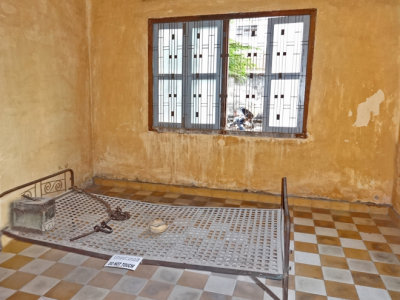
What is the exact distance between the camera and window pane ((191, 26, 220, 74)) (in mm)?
4508

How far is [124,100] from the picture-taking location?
4961 mm

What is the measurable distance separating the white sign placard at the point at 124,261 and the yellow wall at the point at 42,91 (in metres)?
1.99

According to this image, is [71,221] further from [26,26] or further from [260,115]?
[260,115]

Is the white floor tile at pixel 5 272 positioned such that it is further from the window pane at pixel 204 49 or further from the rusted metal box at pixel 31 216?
the window pane at pixel 204 49

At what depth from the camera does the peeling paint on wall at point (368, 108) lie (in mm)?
4051

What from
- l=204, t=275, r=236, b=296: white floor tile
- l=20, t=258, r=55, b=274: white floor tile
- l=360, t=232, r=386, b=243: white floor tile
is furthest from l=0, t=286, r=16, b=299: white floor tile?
l=360, t=232, r=386, b=243: white floor tile

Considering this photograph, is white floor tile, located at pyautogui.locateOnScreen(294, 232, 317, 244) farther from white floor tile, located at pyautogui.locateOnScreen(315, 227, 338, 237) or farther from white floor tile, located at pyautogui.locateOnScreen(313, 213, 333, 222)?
white floor tile, located at pyautogui.locateOnScreen(313, 213, 333, 222)

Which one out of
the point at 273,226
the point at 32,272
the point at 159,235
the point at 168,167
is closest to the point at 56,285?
the point at 32,272

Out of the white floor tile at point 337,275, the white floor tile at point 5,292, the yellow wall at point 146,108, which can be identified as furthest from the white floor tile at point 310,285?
the white floor tile at point 5,292

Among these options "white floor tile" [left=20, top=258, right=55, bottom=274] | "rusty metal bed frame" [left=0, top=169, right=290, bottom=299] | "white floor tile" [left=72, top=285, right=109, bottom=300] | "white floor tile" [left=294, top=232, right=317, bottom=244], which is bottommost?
"white floor tile" [left=72, top=285, right=109, bottom=300]

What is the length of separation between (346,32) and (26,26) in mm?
3819

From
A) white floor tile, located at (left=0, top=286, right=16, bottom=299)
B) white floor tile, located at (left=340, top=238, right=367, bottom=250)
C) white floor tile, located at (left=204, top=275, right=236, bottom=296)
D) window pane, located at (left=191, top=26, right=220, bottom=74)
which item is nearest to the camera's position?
white floor tile, located at (left=0, top=286, right=16, bottom=299)

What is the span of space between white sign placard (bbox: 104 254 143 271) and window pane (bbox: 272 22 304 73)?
3182 mm

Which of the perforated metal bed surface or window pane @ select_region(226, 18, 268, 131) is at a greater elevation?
window pane @ select_region(226, 18, 268, 131)
